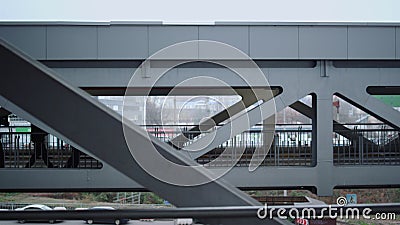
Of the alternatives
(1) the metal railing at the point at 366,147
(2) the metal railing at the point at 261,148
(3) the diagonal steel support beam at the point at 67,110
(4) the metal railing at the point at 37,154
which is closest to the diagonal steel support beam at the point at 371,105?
(1) the metal railing at the point at 366,147

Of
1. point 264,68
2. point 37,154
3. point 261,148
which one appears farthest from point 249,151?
point 37,154

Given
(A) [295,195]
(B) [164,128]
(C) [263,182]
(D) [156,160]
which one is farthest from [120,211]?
(B) [164,128]

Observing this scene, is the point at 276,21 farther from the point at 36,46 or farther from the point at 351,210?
the point at 351,210

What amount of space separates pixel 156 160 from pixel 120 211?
0.65 feet

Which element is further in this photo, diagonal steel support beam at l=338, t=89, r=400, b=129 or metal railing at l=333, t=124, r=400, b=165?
metal railing at l=333, t=124, r=400, b=165

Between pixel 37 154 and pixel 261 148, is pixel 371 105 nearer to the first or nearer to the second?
pixel 261 148

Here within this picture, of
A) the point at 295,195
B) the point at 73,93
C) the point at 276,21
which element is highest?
the point at 276,21

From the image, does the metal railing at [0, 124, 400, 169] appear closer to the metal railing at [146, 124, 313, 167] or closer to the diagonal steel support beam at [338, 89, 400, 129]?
the metal railing at [146, 124, 313, 167]

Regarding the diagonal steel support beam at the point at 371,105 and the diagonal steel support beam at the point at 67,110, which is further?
the diagonal steel support beam at the point at 371,105

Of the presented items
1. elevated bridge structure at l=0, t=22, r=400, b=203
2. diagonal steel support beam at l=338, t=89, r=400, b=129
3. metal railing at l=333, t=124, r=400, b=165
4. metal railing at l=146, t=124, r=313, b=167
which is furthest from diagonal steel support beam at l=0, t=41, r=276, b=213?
metal railing at l=333, t=124, r=400, b=165

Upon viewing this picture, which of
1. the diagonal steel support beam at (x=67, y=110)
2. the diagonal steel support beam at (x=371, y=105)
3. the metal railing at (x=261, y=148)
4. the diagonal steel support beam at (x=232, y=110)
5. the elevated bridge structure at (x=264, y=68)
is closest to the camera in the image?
the diagonal steel support beam at (x=67, y=110)

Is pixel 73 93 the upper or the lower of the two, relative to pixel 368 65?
lower

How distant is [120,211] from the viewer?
1.12 m

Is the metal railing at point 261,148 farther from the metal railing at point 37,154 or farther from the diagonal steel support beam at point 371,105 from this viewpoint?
the metal railing at point 37,154
